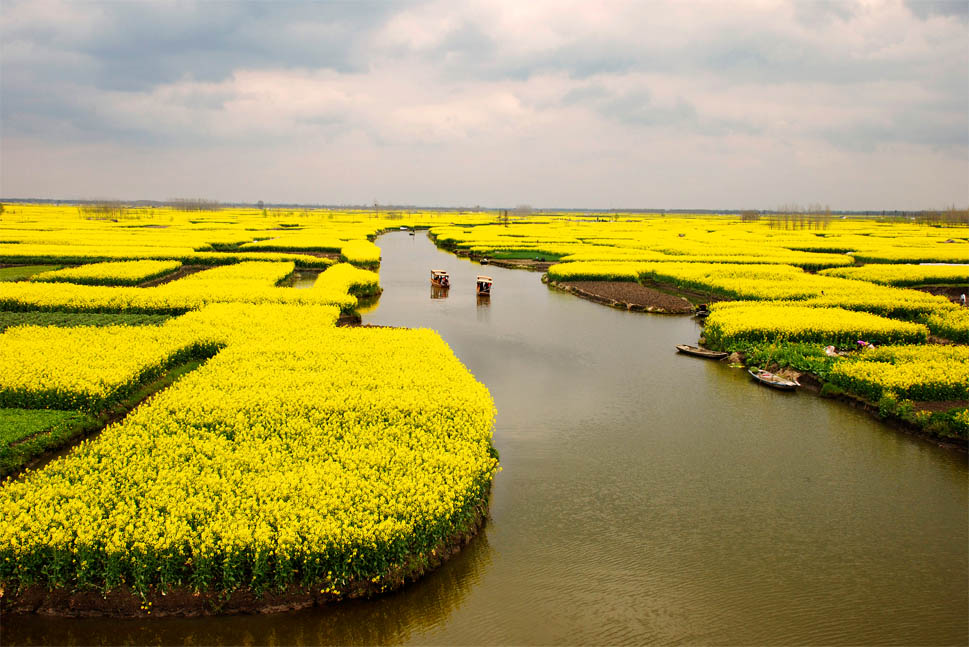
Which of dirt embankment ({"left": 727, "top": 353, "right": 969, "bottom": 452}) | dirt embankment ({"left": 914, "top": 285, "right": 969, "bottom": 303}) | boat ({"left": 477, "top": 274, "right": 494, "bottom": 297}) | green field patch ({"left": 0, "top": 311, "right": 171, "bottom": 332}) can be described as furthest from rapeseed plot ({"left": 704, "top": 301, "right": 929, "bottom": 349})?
A: green field patch ({"left": 0, "top": 311, "right": 171, "bottom": 332})

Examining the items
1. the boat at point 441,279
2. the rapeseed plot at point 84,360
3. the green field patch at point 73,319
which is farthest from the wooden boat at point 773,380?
the boat at point 441,279

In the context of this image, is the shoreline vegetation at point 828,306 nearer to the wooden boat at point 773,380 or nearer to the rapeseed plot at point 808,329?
the rapeseed plot at point 808,329

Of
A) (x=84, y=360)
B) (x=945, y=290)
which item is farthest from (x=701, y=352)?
(x=945, y=290)

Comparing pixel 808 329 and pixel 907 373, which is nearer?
pixel 907 373

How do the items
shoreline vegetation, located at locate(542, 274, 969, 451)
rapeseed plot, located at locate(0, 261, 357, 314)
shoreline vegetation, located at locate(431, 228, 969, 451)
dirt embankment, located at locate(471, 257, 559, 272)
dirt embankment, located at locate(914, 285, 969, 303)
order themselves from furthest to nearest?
dirt embankment, located at locate(471, 257, 559, 272)
dirt embankment, located at locate(914, 285, 969, 303)
rapeseed plot, located at locate(0, 261, 357, 314)
shoreline vegetation, located at locate(431, 228, 969, 451)
shoreline vegetation, located at locate(542, 274, 969, 451)

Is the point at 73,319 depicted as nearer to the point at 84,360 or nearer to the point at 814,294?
the point at 84,360

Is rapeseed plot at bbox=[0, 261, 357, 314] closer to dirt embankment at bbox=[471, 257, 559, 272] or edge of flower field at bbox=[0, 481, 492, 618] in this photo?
edge of flower field at bbox=[0, 481, 492, 618]
